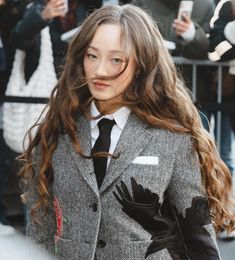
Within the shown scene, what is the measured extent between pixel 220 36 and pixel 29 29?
121cm

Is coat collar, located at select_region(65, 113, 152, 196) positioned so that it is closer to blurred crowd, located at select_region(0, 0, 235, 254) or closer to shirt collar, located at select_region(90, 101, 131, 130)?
shirt collar, located at select_region(90, 101, 131, 130)

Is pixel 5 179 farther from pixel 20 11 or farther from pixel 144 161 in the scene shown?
pixel 144 161

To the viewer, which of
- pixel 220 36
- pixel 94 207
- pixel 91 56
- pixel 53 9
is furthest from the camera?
pixel 53 9

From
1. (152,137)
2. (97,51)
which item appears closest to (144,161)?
(152,137)

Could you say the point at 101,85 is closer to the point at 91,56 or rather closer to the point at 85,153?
the point at 91,56

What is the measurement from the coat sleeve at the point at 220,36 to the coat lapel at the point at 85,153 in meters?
2.15

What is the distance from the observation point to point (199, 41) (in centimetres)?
432

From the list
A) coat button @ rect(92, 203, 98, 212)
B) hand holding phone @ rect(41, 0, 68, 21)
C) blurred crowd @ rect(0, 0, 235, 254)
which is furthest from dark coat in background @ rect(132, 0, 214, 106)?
coat button @ rect(92, 203, 98, 212)

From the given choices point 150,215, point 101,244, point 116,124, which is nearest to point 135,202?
point 150,215

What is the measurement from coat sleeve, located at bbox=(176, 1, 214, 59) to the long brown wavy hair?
2.00 m

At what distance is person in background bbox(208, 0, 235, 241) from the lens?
4.15 metres

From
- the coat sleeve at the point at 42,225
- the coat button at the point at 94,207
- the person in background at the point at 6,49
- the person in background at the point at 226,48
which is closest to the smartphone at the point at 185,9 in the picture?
the person in background at the point at 226,48

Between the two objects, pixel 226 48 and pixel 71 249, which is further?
pixel 226 48

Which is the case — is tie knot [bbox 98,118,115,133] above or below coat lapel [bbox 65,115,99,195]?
above
